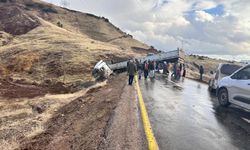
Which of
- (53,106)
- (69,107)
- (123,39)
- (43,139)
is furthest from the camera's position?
(123,39)

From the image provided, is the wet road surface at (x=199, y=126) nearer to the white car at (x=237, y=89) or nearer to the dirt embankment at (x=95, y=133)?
the white car at (x=237, y=89)

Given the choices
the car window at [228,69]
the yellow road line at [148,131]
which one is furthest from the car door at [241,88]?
the car window at [228,69]

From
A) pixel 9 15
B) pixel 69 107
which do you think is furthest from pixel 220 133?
pixel 9 15

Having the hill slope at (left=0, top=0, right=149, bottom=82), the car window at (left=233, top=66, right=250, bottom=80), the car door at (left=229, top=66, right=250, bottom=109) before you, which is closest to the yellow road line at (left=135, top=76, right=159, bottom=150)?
the car door at (left=229, top=66, right=250, bottom=109)

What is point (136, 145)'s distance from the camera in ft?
22.6

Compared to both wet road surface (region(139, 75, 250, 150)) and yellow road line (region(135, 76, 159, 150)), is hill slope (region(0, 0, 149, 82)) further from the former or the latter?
yellow road line (region(135, 76, 159, 150))

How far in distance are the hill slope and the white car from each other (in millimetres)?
23292

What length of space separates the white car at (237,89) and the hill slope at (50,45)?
2329cm

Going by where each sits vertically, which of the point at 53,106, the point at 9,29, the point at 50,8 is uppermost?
the point at 50,8

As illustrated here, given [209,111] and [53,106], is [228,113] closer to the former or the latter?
[209,111]

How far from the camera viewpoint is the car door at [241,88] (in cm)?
1143

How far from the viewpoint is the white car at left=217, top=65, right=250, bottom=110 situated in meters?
11.5

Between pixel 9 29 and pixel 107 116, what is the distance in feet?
259

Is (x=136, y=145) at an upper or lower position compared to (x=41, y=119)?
upper
